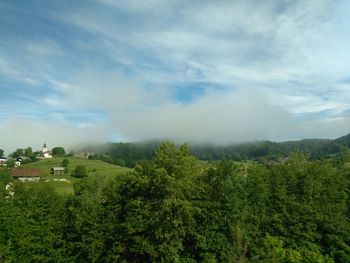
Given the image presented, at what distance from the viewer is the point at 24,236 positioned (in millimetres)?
32219

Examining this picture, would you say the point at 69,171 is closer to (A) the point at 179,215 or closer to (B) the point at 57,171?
(B) the point at 57,171

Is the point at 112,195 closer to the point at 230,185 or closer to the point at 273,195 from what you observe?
the point at 230,185

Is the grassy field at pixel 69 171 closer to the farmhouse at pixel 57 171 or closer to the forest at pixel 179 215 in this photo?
the farmhouse at pixel 57 171

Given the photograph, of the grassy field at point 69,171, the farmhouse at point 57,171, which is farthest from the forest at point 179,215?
the farmhouse at point 57,171

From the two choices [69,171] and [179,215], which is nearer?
[179,215]

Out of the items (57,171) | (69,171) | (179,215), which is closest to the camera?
(179,215)

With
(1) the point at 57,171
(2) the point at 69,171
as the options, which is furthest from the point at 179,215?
(2) the point at 69,171

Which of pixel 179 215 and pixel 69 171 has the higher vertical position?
pixel 69 171

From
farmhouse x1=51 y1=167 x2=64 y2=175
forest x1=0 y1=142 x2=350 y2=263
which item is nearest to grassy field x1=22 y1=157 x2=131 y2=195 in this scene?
farmhouse x1=51 y1=167 x2=64 y2=175

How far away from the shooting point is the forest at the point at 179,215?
3008cm

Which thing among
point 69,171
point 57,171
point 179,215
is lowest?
point 179,215

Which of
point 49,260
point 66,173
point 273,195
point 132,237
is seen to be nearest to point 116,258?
point 132,237

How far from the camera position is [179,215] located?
30500 mm

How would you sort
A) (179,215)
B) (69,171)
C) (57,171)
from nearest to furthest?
(179,215) → (57,171) → (69,171)
